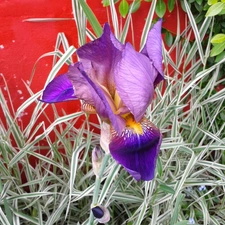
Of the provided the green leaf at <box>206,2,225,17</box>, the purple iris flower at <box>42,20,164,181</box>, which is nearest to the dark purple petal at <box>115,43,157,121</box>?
the purple iris flower at <box>42,20,164,181</box>

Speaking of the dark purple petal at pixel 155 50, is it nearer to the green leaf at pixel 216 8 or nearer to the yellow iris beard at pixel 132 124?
the yellow iris beard at pixel 132 124

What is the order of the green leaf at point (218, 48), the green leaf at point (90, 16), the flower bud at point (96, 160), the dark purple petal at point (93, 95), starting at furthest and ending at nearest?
the green leaf at point (218, 48)
the green leaf at point (90, 16)
the flower bud at point (96, 160)
the dark purple petal at point (93, 95)

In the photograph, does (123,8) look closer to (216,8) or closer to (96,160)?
(216,8)

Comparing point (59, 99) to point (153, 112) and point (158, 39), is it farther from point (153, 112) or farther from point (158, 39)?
point (153, 112)

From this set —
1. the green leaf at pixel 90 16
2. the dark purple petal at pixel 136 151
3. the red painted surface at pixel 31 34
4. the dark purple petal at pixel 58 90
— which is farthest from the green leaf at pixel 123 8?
the dark purple petal at pixel 136 151

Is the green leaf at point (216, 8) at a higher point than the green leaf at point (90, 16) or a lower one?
lower

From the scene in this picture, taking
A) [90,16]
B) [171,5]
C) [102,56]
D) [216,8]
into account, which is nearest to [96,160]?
[102,56]
